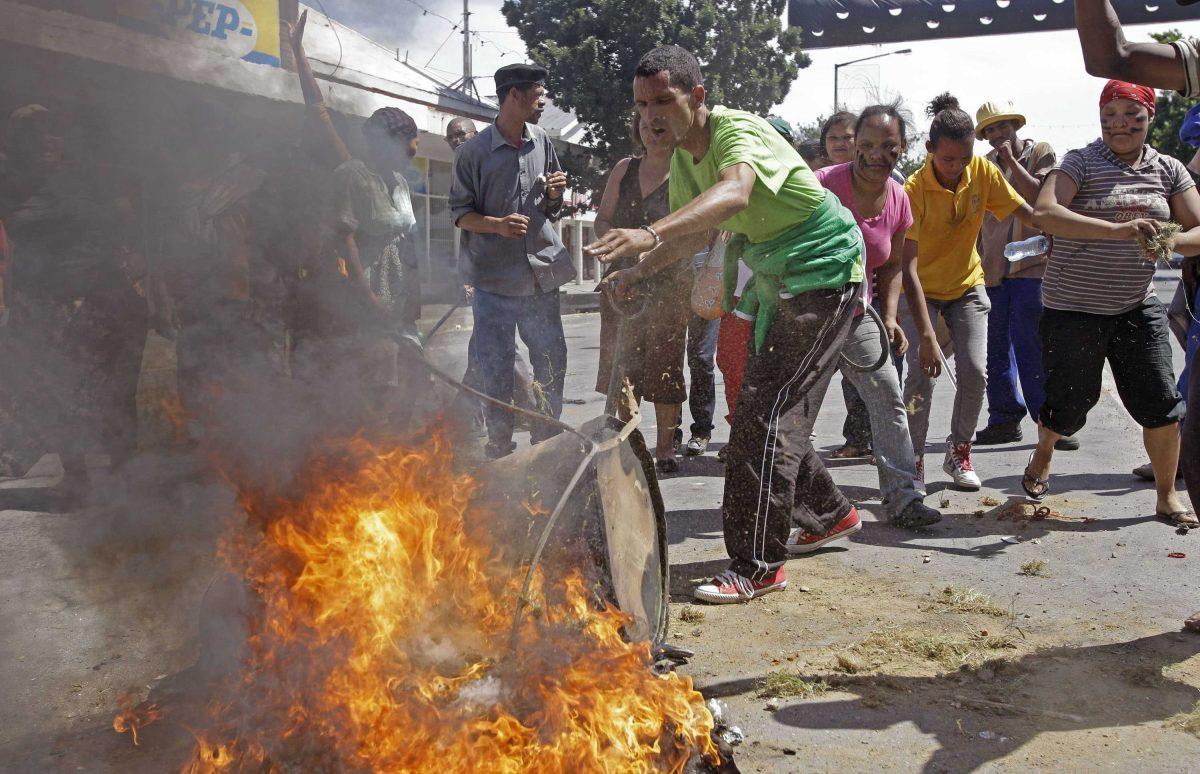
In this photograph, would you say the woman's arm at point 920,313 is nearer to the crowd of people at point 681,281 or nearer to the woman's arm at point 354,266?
the crowd of people at point 681,281

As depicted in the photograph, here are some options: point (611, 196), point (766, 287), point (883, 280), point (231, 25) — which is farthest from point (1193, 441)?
point (231, 25)

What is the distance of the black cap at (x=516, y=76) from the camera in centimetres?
564

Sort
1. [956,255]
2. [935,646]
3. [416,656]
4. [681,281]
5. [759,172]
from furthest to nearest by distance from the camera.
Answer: [681,281] < [956,255] < [759,172] < [935,646] < [416,656]

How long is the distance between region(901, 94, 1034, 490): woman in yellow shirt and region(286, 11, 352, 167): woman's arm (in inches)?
127

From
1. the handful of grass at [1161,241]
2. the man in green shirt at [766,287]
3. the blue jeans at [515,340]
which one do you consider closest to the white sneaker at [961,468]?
the handful of grass at [1161,241]

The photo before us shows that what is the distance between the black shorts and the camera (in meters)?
4.71

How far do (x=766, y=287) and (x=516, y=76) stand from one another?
104 inches

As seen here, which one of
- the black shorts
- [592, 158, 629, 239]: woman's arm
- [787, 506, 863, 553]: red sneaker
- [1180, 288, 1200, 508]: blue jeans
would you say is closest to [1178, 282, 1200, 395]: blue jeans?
Answer: the black shorts

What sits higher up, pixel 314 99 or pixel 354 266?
pixel 314 99

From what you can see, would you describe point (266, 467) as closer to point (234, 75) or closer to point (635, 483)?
point (635, 483)

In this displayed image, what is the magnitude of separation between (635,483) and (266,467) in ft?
3.79

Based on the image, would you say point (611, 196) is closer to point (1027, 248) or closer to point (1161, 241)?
point (1027, 248)

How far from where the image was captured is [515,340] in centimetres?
578

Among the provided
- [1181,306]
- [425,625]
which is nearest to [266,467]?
[425,625]
